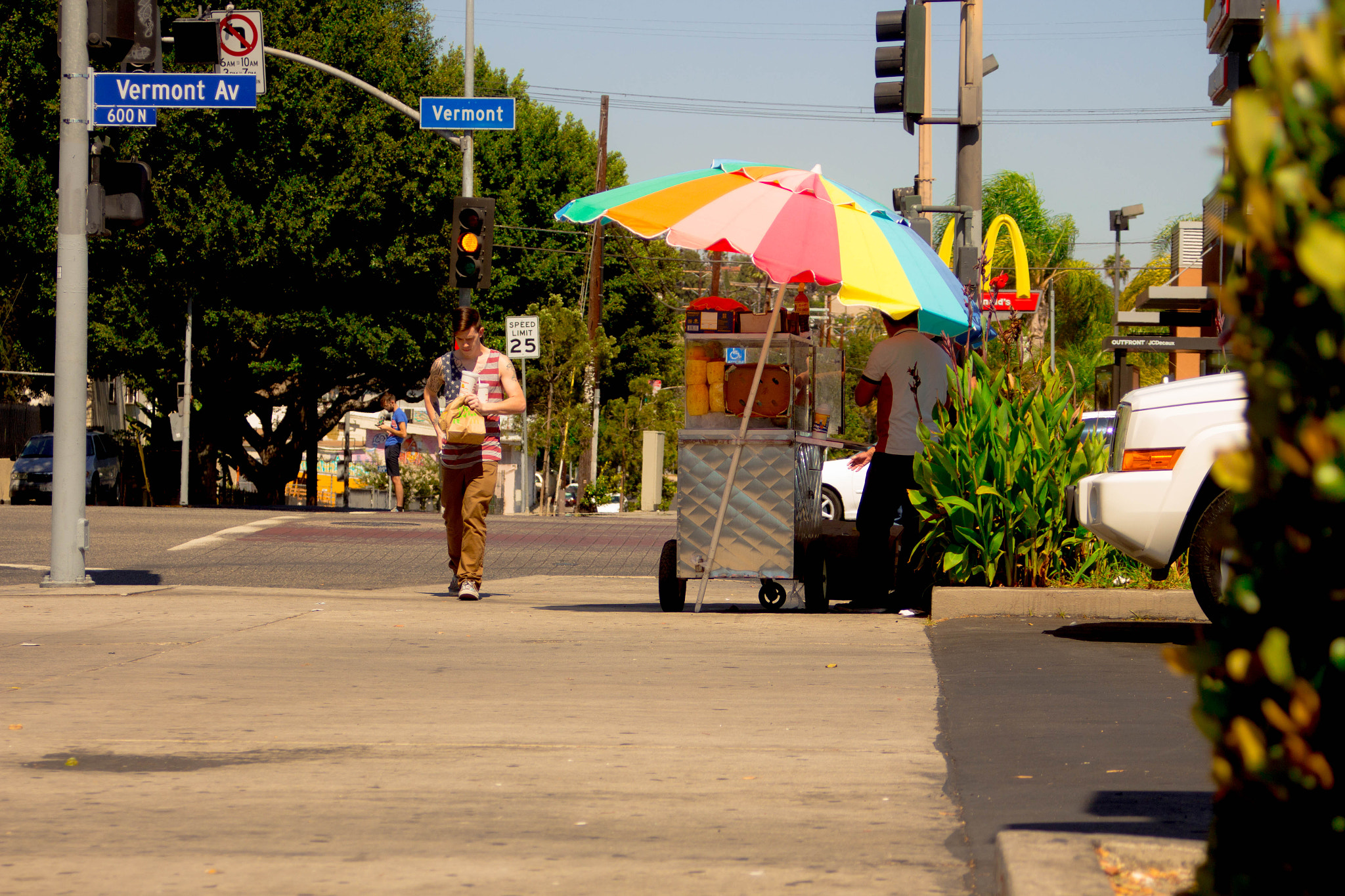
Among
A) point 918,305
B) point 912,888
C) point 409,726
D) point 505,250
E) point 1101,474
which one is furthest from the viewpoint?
point 505,250

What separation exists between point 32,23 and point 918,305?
106ft

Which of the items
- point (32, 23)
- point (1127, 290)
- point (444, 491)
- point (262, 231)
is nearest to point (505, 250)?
point (262, 231)

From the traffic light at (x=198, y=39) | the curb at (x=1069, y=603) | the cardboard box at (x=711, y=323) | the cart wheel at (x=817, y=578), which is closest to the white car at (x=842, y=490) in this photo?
the traffic light at (x=198, y=39)

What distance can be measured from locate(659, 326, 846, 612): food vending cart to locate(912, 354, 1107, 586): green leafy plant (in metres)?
0.86

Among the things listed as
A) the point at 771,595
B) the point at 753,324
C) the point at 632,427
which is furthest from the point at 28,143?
the point at 753,324

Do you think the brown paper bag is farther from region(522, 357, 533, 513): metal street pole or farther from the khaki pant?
region(522, 357, 533, 513): metal street pole

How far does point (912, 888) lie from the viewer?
3.68m

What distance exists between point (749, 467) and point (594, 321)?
1161 inches

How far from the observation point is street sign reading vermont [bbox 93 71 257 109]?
1178 cm

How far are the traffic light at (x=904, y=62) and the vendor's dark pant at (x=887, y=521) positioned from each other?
4508 mm

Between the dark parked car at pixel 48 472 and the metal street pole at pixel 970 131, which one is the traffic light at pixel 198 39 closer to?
the metal street pole at pixel 970 131

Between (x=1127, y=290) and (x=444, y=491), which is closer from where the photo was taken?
(x=444, y=491)

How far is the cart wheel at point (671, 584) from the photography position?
32.2ft

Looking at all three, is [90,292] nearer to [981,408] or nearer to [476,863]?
[981,408]
